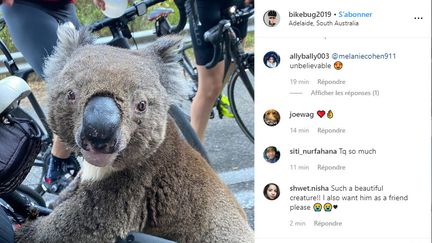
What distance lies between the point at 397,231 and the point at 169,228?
2.03ft

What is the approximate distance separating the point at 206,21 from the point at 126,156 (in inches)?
82.0

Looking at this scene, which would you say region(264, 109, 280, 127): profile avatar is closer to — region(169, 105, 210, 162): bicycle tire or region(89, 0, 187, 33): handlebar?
region(169, 105, 210, 162): bicycle tire

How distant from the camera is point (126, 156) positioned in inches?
59.9

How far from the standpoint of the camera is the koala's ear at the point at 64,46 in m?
1.68

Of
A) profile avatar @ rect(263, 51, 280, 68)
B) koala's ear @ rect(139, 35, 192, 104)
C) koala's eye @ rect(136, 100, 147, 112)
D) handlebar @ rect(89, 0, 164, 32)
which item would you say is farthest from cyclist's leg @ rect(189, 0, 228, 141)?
profile avatar @ rect(263, 51, 280, 68)

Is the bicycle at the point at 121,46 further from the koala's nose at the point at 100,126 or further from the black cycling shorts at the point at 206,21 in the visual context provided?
the koala's nose at the point at 100,126

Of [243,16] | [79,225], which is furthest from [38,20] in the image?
[79,225]

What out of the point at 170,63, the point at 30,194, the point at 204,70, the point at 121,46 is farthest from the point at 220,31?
the point at 170,63

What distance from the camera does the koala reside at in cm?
142

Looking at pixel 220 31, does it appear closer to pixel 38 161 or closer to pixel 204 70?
pixel 204 70

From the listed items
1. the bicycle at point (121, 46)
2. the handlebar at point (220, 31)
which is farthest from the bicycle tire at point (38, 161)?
the handlebar at point (220, 31)

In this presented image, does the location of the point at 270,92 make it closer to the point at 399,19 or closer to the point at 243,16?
the point at 399,19

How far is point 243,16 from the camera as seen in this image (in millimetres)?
3527

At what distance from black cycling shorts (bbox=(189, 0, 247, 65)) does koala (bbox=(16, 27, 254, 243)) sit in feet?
5.74
